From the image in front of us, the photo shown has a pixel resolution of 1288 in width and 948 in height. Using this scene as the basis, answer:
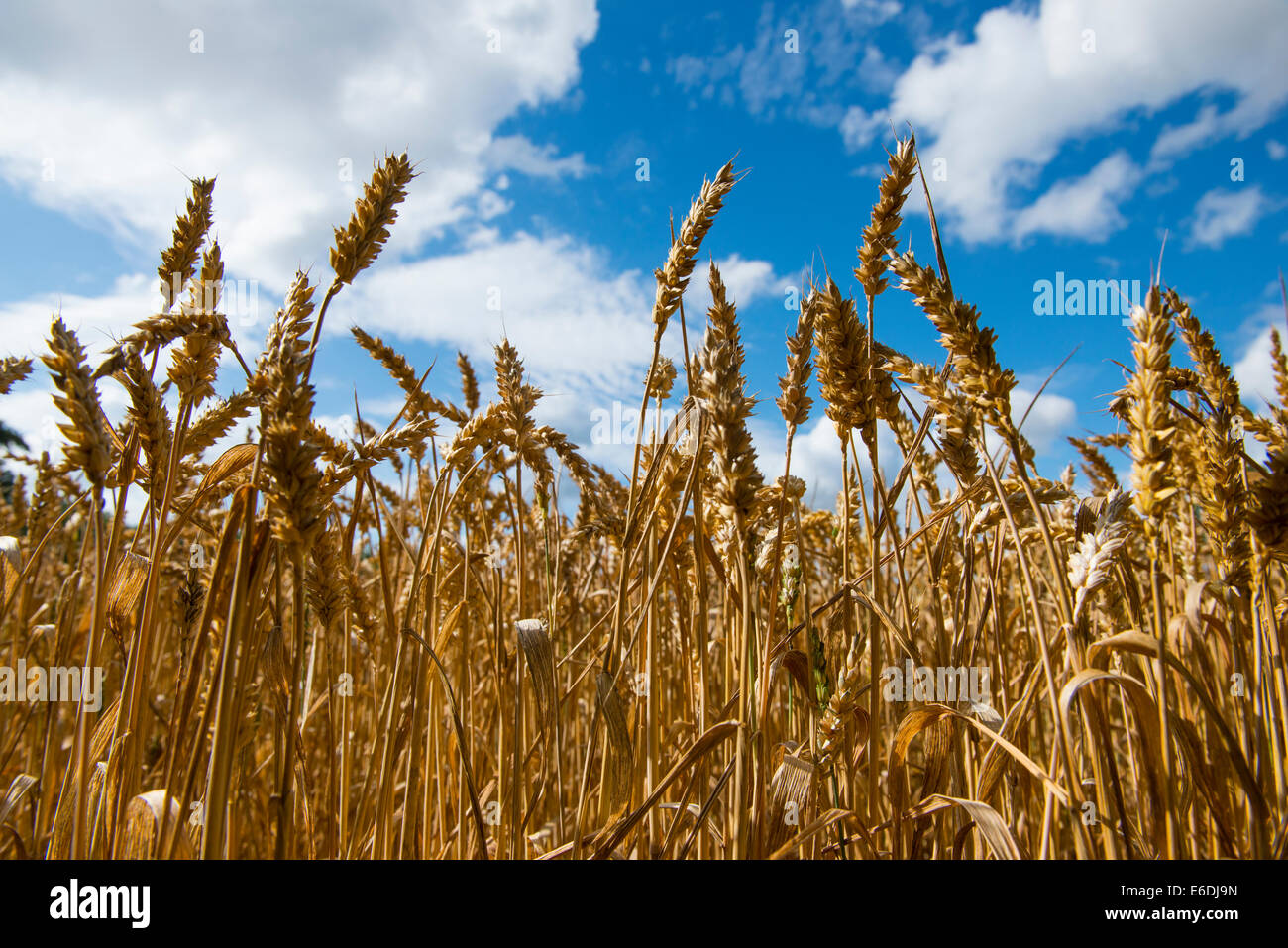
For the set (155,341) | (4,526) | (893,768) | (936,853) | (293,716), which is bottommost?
(936,853)

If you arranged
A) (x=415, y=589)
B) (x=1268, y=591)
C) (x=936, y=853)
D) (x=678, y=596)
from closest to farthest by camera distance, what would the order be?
(x=1268, y=591)
(x=415, y=589)
(x=936, y=853)
(x=678, y=596)

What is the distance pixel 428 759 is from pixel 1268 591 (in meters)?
1.92

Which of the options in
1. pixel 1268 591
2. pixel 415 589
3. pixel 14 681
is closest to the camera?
pixel 1268 591

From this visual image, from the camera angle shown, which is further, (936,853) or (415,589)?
(936,853)

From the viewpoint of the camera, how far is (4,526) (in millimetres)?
3834

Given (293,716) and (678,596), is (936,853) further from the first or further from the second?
(293,716)
